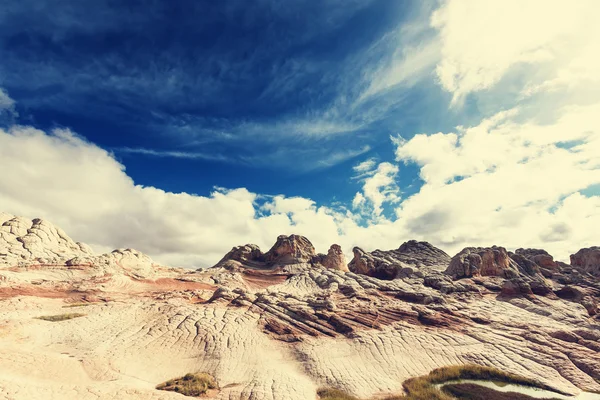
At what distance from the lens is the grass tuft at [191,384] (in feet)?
88.6

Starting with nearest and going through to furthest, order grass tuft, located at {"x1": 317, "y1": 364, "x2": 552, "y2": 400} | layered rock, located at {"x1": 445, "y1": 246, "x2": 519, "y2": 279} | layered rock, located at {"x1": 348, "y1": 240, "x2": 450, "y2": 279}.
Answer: grass tuft, located at {"x1": 317, "y1": 364, "x2": 552, "y2": 400} < layered rock, located at {"x1": 445, "y1": 246, "x2": 519, "y2": 279} < layered rock, located at {"x1": 348, "y1": 240, "x2": 450, "y2": 279}

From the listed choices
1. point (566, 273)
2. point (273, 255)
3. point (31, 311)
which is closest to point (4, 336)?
point (31, 311)

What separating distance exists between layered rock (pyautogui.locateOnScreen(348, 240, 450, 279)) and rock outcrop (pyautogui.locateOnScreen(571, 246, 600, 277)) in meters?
40.6

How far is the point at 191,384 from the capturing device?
92.4 ft

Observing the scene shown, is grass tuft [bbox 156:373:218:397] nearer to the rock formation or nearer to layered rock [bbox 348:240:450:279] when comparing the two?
the rock formation

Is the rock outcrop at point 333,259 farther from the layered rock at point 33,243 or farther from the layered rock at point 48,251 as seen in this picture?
the layered rock at point 33,243

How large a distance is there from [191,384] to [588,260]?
128953mm

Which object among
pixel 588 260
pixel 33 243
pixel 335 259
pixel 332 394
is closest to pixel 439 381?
pixel 332 394

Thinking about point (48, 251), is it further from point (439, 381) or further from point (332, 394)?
point (439, 381)

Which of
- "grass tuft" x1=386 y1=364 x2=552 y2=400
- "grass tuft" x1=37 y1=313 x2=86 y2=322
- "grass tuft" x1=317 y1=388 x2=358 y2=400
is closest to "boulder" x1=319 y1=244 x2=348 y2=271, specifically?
"grass tuft" x1=386 y1=364 x2=552 y2=400

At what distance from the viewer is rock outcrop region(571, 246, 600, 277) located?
339 ft

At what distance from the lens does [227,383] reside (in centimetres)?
2994

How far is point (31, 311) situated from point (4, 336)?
1466 cm

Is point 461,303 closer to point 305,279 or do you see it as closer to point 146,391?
point 305,279
